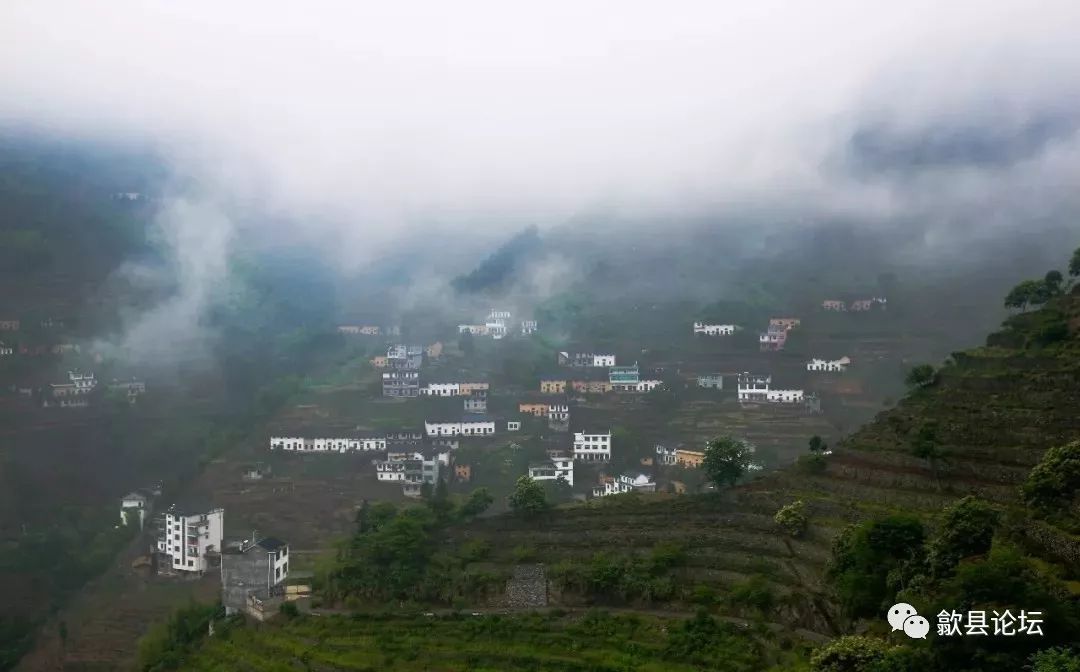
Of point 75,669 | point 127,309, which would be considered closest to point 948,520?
point 75,669

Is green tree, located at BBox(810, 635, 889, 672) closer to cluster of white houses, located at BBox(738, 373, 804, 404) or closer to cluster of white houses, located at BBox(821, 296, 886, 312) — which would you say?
cluster of white houses, located at BBox(738, 373, 804, 404)

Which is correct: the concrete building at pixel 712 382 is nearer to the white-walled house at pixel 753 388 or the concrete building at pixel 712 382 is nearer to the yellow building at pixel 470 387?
the white-walled house at pixel 753 388

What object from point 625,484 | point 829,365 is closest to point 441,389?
point 625,484

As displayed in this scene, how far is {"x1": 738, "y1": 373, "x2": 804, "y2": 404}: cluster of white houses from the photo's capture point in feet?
110

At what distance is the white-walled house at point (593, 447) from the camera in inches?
1261

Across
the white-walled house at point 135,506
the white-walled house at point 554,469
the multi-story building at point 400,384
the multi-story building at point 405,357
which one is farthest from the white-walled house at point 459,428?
the white-walled house at point 135,506

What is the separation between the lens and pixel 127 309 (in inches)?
1609

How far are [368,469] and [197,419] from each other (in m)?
9.20

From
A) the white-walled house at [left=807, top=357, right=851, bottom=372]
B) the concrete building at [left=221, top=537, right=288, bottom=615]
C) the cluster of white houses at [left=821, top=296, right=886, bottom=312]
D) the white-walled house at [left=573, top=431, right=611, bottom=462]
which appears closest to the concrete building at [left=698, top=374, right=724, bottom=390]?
the white-walled house at [left=807, top=357, right=851, bottom=372]

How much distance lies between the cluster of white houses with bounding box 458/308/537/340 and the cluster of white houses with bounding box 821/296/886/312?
1471 centimetres

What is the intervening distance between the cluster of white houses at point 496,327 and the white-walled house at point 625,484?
1503 centimetres

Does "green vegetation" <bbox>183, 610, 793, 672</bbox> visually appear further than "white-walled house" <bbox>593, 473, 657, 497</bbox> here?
No

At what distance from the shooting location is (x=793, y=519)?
16.7 m

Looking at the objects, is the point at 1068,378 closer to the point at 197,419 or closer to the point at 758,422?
the point at 758,422
